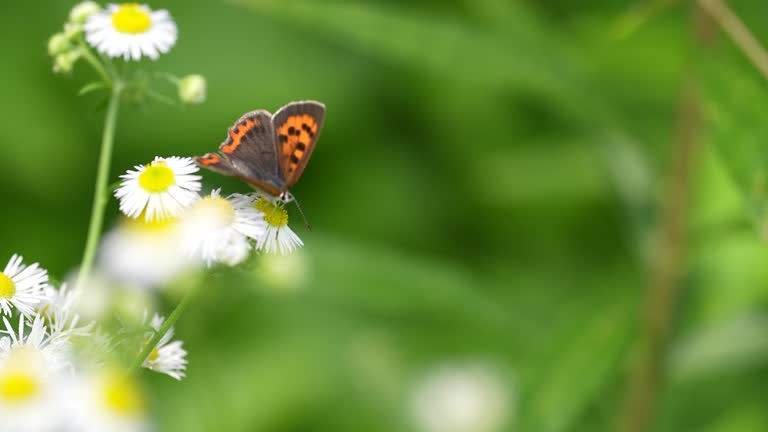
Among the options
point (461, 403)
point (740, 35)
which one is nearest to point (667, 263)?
point (740, 35)

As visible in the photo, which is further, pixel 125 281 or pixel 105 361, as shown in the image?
pixel 125 281

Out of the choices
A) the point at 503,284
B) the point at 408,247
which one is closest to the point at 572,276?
the point at 503,284

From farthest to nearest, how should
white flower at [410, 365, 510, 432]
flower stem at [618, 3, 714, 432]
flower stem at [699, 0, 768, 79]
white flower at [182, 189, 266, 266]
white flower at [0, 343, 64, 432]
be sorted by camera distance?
white flower at [410, 365, 510, 432]
flower stem at [618, 3, 714, 432]
flower stem at [699, 0, 768, 79]
white flower at [182, 189, 266, 266]
white flower at [0, 343, 64, 432]

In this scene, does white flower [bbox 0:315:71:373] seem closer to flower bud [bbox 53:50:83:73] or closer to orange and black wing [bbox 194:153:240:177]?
orange and black wing [bbox 194:153:240:177]

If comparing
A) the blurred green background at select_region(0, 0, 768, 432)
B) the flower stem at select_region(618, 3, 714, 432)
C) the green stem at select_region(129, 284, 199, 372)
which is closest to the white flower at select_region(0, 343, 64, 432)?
the green stem at select_region(129, 284, 199, 372)

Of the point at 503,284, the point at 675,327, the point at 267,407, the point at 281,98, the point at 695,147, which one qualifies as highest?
the point at 281,98

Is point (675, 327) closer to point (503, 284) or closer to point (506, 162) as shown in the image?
point (503, 284)
